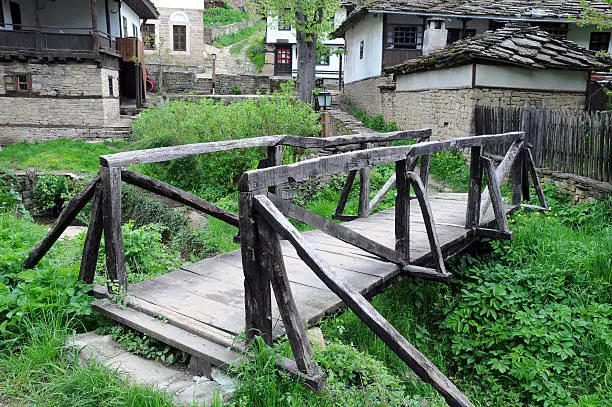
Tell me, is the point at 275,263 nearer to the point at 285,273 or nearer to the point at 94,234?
the point at 285,273

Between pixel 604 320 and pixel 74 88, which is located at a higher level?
pixel 74 88

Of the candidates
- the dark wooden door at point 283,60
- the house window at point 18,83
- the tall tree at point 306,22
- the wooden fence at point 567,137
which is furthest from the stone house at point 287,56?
the wooden fence at point 567,137

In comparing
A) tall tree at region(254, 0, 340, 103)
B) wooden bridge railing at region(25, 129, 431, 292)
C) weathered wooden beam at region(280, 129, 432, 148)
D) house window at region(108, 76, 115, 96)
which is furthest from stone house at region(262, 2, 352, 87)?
wooden bridge railing at region(25, 129, 431, 292)

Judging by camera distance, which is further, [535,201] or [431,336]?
[535,201]

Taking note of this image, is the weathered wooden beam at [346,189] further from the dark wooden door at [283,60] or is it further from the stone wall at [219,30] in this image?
the stone wall at [219,30]

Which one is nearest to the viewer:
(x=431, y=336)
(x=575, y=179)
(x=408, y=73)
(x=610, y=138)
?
(x=431, y=336)

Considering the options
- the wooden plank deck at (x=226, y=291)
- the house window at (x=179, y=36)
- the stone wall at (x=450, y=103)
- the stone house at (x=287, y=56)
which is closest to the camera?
the wooden plank deck at (x=226, y=291)

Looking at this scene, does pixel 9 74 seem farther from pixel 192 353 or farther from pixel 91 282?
pixel 192 353

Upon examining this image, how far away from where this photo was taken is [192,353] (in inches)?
115

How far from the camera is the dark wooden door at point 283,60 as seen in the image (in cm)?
3384

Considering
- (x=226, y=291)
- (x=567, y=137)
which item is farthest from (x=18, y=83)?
(x=226, y=291)

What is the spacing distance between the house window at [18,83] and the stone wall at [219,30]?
23190mm

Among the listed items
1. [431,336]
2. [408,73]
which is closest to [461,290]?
[431,336]

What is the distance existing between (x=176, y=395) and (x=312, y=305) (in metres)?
1.14
